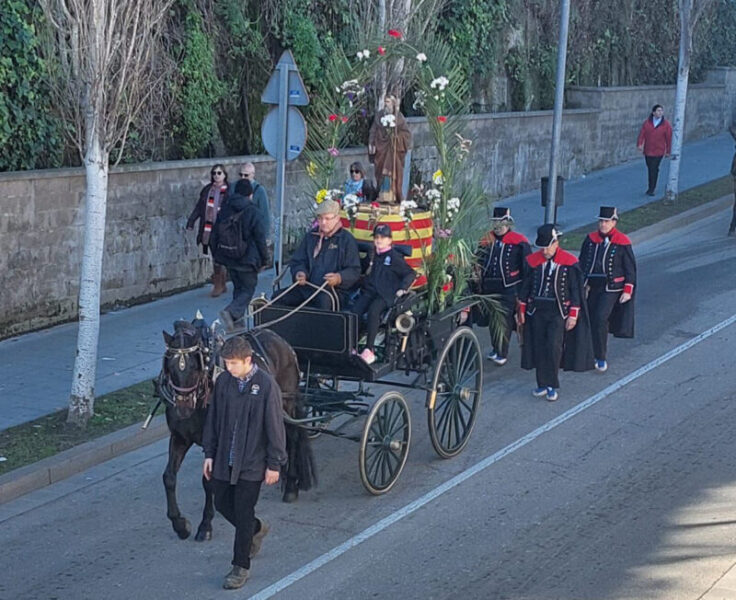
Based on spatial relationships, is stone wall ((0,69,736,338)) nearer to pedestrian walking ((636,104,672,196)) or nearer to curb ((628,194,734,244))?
curb ((628,194,734,244))

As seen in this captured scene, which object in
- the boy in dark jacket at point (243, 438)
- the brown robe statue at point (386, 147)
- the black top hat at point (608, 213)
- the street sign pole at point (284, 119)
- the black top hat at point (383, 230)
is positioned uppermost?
the street sign pole at point (284, 119)

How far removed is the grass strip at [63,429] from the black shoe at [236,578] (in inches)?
106

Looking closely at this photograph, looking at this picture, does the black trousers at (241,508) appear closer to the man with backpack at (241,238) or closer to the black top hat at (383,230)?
the black top hat at (383,230)

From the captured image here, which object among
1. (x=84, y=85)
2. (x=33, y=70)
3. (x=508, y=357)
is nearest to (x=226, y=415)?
(x=84, y=85)

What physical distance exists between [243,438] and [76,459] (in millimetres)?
2882

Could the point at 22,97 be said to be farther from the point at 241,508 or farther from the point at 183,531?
the point at 241,508

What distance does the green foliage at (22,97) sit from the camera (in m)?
14.2

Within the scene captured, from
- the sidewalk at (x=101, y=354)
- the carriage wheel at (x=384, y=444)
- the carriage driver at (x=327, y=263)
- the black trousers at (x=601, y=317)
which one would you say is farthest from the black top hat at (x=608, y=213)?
the sidewalk at (x=101, y=354)

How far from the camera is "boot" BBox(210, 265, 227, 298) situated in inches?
638

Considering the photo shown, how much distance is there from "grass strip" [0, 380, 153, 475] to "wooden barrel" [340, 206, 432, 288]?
102 inches

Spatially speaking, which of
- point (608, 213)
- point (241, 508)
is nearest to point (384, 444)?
point (241, 508)

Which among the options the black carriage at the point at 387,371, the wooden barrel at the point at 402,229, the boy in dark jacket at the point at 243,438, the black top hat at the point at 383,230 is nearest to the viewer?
the boy in dark jacket at the point at 243,438

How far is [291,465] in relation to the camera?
912 centimetres

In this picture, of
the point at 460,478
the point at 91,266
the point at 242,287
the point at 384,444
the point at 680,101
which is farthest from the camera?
the point at 680,101
